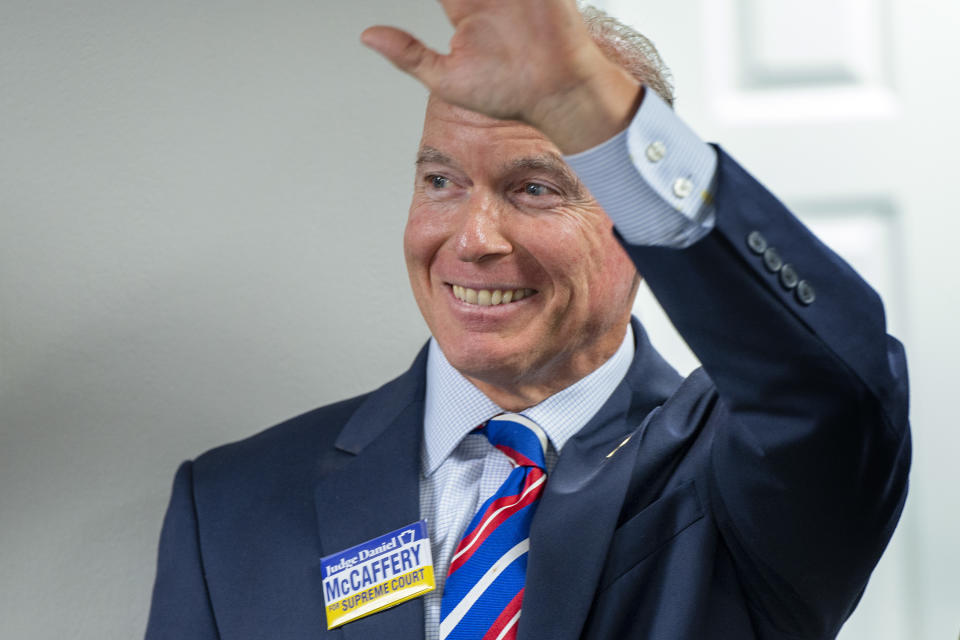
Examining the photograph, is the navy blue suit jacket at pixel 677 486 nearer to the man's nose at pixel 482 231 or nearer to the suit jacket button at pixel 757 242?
the suit jacket button at pixel 757 242

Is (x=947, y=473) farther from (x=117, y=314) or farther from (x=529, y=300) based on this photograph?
(x=117, y=314)

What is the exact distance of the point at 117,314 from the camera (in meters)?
1.77

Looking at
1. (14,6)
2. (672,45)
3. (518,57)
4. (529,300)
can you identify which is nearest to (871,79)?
(672,45)

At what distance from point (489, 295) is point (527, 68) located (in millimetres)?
494

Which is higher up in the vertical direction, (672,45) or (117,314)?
(672,45)

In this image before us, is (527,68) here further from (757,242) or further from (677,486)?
(677,486)

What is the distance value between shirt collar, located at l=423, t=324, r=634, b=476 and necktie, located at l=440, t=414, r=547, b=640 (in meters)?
0.03

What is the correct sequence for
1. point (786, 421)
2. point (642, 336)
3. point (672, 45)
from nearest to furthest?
point (786, 421), point (642, 336), point (672, 45)

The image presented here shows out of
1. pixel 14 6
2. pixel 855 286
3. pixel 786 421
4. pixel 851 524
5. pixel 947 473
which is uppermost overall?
pixel 14 6

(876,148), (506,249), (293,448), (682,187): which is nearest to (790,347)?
(682,187)

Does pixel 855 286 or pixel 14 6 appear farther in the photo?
pixel 14 6

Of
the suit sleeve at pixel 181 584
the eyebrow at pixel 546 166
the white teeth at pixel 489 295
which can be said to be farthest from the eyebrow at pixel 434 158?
the suit sleeve at pixel 181 584

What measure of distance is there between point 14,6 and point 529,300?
0.90m

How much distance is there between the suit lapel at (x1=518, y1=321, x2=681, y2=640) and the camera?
1269 mm
